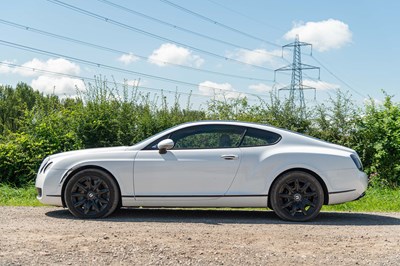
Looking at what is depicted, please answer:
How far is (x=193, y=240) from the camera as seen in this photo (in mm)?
5805

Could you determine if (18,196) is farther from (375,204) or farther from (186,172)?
(375,204)

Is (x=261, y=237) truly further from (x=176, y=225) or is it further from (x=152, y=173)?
(x=152, y=173)

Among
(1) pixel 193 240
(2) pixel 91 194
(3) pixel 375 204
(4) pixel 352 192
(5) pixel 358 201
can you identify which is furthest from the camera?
(5) pixel 358 201

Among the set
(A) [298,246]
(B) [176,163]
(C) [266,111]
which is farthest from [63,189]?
(C) [266,111]

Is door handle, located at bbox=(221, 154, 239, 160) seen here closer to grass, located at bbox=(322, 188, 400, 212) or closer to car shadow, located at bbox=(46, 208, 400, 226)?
car shadow, located at bbox=(46, 208, 400, 226)

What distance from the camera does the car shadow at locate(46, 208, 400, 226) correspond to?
24.2 feet

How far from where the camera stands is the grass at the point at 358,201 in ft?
31.4

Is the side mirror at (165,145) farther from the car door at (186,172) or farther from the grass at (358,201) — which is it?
the grass at (358,201)

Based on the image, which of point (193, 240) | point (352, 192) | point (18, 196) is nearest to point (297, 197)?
point (352, 192)

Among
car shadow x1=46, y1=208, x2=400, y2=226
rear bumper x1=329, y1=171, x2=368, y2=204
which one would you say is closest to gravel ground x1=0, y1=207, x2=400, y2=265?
car shadow x1=46, y1=208, x2=400, y2=226

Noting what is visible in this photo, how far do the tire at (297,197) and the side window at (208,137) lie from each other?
94 cm

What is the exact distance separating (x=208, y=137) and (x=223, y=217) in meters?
1.27

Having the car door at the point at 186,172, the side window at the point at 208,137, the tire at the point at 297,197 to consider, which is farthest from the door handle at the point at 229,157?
the tire at the point at 297,197

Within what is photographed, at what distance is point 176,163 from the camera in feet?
24.5
